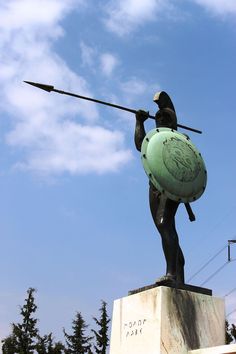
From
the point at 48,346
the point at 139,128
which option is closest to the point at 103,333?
the point at 48,346

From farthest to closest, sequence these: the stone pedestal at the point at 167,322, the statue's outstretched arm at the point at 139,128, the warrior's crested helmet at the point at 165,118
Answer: the warrior's crested helmet at the point at 165,118, the statue's outstretched arm at the point at 139,128, the stone pedestal at the point at 167,322

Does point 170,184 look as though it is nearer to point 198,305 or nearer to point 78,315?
point 198,305

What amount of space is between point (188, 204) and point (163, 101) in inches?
66.1

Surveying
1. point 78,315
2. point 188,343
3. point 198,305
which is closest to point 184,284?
point 198,305

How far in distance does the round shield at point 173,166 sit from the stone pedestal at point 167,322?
4.48ft

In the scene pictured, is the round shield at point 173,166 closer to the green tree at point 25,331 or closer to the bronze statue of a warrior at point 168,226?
the bronze statue of a warrior at point 168,226

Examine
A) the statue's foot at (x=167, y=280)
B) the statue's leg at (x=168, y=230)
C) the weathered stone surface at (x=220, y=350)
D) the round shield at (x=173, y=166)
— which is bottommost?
the weathered stone surface at (x=220, y=350)

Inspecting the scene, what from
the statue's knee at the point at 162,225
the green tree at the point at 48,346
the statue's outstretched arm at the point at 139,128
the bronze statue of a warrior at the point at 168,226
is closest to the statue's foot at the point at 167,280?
the bronze statue of a warrior at the point at 168,226

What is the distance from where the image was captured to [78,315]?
108 ft

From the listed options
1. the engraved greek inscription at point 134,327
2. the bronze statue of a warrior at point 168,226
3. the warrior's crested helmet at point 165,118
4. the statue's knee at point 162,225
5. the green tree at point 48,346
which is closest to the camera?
the engraved greek inscription at point 134,327

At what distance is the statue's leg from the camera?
25.9ft

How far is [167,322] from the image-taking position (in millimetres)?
7199

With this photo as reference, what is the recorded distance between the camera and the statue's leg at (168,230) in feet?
25.9

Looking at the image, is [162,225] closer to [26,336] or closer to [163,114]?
[163,114]
